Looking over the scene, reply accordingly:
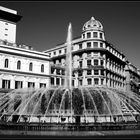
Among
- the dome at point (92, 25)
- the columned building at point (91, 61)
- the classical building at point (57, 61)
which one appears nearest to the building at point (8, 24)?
the classical building at point (57, 61)

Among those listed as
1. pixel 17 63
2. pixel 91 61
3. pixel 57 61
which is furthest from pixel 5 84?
pixel 57 61

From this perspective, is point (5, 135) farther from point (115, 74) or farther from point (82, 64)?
point (115, 74)

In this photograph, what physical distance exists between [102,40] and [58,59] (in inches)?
717

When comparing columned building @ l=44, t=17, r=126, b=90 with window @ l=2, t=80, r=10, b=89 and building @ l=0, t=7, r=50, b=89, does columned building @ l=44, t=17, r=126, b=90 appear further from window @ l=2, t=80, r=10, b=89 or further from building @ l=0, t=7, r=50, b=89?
window @ l=2, t=80, r=10, b=89

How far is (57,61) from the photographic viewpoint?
7706cm

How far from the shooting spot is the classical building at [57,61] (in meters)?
48.1

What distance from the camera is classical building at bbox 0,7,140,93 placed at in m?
48.1

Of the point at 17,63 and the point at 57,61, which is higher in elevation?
the point at 57,61

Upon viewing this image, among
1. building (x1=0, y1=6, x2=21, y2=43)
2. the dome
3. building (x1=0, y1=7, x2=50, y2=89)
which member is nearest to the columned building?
the dome

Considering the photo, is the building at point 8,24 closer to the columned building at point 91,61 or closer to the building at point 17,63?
the building at point 17,63

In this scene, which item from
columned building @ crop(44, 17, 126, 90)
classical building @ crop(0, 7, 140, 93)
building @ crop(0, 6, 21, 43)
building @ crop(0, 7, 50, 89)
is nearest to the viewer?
building @ crop(0, 7, 50, 89)

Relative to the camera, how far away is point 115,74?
A: 74375 millimetres

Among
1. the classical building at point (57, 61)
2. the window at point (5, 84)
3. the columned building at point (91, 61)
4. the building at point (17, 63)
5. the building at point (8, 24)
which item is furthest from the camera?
the columned building at point (91, 61)

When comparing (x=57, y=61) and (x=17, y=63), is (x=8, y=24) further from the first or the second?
(x=57, y=61)
